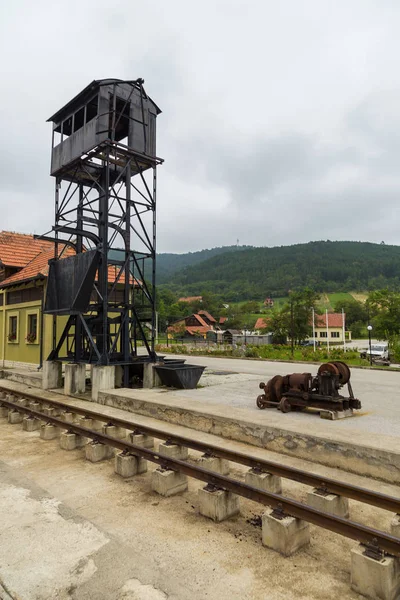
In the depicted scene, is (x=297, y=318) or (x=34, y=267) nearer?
(x=34, y=267)

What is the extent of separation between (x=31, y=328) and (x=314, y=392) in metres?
15.0

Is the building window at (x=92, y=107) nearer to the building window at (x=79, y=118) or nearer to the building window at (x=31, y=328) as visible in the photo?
the building window at (x=79, y=118)

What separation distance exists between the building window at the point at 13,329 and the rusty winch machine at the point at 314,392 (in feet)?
50.9

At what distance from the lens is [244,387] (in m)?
13.7

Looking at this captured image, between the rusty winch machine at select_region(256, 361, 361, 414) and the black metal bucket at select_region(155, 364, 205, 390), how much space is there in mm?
3761

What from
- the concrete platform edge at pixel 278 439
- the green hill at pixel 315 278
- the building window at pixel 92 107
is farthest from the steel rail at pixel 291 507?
the green hill at pixel 315 278

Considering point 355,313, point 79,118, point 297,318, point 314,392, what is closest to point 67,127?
point 79,118

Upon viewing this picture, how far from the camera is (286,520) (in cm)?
389

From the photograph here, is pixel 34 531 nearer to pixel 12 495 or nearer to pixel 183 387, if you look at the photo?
pixel 12 495

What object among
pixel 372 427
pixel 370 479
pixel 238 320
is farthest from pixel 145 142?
pixel 238 320

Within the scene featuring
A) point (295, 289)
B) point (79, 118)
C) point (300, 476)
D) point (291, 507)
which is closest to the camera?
point (291, 507)

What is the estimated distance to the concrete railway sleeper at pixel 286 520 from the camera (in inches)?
127

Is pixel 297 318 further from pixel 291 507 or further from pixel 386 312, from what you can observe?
pixel 291 507

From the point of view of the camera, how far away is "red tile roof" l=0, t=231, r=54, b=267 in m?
22.5
